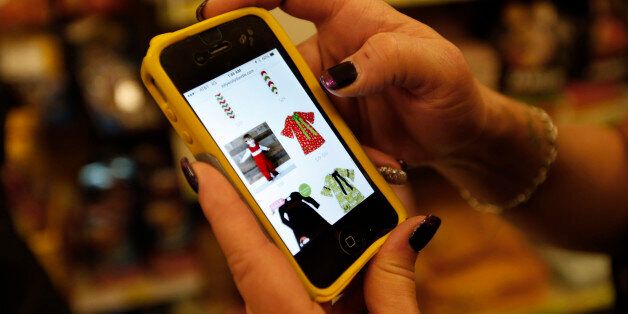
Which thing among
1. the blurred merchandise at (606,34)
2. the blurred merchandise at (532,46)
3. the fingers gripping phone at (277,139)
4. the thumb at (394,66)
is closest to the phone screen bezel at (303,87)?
the fingers gripping phone at (277,139)

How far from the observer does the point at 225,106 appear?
2.02ft

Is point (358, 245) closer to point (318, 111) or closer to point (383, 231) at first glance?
point (383, 231)

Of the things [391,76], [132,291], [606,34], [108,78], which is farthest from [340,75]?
[606,34]

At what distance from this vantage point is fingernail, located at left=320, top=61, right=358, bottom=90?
573mm

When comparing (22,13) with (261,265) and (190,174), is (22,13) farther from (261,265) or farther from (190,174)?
(261,265)

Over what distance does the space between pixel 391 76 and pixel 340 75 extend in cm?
7

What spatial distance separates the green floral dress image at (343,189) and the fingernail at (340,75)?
0.44ft

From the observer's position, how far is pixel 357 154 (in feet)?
2.23

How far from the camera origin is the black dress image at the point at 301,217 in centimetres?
61

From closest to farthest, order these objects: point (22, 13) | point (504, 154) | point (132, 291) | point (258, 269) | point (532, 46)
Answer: point (258, 269)
point (504, 154)
point (22, 13)
point (132, 291)
point (532, 46)

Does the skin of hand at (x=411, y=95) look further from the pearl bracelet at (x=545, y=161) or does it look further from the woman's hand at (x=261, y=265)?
the woman's hand at (x=261, y=265)

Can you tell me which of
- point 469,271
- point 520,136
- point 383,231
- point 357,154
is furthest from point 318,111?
point 469,271

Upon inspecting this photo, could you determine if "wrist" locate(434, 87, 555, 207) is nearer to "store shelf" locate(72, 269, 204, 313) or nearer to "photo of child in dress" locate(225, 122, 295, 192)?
"photo of child in dress" locate(225, 122, 295, 192)

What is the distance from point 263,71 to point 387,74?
0.16m
